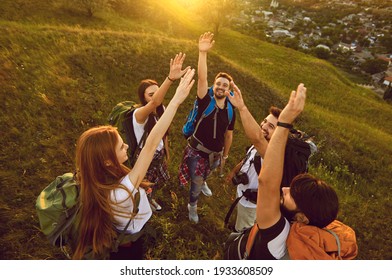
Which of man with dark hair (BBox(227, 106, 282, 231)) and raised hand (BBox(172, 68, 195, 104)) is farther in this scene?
man with dark hair (BBox(227, 106, 282, 231))

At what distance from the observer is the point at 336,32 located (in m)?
102

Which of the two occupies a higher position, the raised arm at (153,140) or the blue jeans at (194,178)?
the raised arm at (153,140)

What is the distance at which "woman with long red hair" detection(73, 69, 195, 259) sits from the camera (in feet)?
6.98

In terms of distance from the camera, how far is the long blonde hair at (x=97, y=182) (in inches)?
83.6

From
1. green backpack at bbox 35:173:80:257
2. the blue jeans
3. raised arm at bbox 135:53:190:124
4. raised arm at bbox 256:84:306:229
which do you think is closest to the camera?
raised arm at bbox 256:84:306:229

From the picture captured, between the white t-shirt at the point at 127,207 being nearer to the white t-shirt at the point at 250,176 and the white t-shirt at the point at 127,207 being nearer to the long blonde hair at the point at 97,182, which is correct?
the long blonde hair at the point at 97,182

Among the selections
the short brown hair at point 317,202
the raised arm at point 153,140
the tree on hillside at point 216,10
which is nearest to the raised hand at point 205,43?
the raised arm at point 153,140

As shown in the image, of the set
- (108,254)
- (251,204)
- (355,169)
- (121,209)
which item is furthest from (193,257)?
→ (355,169)

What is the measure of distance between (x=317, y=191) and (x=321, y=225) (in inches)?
10.7

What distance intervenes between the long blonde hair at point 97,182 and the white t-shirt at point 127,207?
45 mm

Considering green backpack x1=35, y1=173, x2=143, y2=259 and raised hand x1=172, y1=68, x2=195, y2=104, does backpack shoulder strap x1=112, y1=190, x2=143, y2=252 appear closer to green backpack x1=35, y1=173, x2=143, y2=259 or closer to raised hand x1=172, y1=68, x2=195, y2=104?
green backpack x1=35, y1=173, x2=143, y2=259

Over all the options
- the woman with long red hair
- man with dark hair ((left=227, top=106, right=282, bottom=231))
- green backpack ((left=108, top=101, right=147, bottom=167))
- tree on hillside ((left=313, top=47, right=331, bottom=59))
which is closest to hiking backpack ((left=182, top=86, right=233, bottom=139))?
man with dark hair ((left=227, top=106, right=282, bottom=231))
